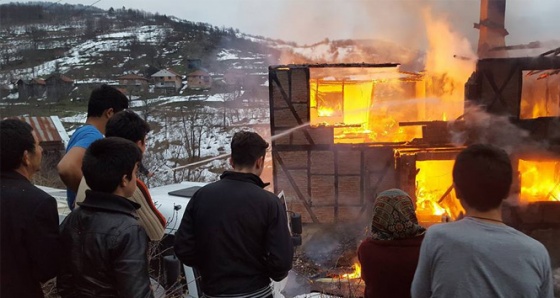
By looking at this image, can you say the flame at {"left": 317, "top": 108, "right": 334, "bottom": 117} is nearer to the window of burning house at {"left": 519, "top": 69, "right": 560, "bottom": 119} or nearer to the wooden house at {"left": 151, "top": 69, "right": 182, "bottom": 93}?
the window of burning house at {"left": 519, "top": 69, "right": 560, "bottom": 119}

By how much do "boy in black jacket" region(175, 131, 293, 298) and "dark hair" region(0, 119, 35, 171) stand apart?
1.10m

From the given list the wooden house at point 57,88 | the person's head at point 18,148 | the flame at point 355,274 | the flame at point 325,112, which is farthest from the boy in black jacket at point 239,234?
the wooden house at point 57,88

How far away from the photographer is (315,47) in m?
16.7

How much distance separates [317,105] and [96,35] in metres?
102

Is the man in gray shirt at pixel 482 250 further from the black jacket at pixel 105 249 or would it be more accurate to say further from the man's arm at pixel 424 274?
the black jacket at pixel 105 249

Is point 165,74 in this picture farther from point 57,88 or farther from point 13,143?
point 13,143

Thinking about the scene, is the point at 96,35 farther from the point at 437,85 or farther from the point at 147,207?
the point at 147,207

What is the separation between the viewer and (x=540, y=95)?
1320cm

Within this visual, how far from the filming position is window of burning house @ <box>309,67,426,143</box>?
13.8 m

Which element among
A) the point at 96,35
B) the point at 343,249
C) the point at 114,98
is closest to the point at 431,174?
the point at 343,249

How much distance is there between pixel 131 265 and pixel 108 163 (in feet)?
1.94

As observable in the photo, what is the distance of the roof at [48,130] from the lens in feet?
66.0

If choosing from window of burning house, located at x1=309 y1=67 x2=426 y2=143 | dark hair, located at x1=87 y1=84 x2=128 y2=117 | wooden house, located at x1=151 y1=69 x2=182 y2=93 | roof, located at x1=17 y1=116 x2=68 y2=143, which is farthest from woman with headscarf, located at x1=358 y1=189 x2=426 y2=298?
wooden house, located at x1=151 y1=69 x2=182 y2=93

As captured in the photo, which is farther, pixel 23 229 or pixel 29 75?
pixel 29 75
